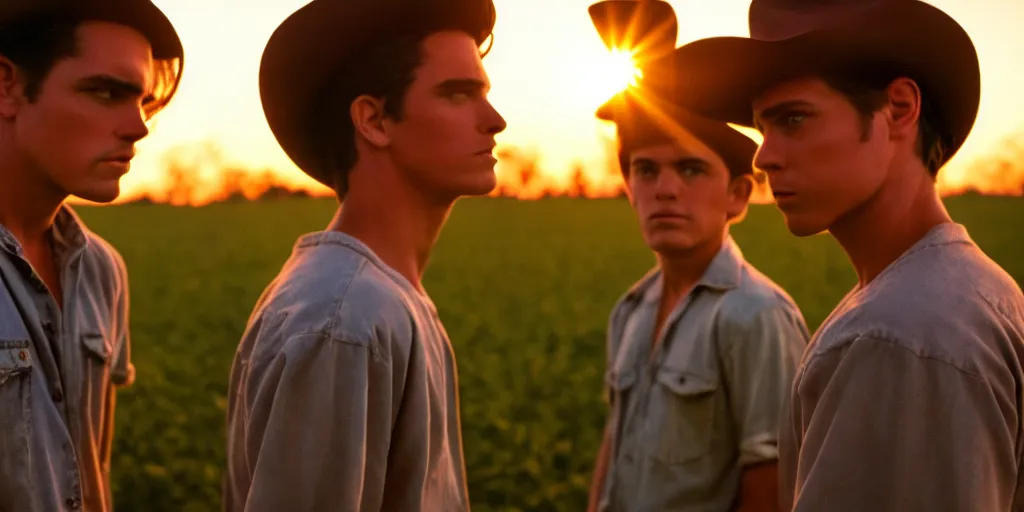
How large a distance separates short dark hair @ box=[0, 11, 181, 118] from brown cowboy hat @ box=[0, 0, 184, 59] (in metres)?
0.02

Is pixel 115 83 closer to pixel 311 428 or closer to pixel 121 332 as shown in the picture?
pixel 121 332

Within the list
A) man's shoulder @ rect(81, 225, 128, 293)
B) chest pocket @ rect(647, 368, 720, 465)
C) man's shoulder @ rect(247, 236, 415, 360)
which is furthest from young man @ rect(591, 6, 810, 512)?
man's shoulder @ rect(81, 225, 128, 293)

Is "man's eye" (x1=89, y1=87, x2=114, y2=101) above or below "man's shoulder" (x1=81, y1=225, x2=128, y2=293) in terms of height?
above

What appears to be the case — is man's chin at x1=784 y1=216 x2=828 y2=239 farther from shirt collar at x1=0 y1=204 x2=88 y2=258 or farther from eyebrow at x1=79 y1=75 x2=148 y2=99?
shirt collar at x1=0 y1=204 x2=88 y2=258

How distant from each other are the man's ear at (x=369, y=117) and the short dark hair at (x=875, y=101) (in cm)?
118

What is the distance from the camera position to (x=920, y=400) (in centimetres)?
234

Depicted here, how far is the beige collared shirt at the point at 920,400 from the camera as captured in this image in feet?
7.64

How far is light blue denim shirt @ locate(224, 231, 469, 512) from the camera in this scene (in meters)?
2.59

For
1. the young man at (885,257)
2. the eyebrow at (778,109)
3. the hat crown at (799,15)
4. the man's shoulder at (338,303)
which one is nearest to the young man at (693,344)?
the young man at (885,257)

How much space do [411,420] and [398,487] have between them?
168 mm

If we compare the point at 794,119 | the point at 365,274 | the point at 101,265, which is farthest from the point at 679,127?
the point at 101,265

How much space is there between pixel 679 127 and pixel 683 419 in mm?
1142

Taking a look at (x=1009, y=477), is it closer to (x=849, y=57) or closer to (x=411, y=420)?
(x=849, y=57)

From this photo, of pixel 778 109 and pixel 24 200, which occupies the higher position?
pixel 778 109
